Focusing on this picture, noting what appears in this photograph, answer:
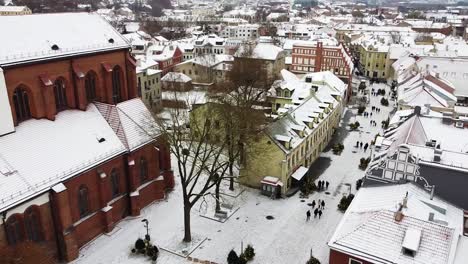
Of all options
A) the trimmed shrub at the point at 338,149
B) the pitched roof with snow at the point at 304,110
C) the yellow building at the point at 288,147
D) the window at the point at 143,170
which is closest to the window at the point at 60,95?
the window at the point at 143,170

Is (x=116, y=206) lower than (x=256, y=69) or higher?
lower

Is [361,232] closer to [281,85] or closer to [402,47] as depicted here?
[281,85]

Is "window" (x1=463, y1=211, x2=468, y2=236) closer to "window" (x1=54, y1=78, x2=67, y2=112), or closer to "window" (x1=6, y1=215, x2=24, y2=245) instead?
"window" (x1=6, y1=215, x2=24, y2=245)

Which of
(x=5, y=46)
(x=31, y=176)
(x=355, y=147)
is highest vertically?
(x=5, y=46)

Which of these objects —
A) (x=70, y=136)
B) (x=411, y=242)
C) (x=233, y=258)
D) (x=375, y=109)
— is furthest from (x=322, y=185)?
(x=375, y=109)

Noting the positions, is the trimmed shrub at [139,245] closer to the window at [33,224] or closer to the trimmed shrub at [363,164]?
the window at [33,224]

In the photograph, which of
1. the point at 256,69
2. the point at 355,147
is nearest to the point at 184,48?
the point at 256,69

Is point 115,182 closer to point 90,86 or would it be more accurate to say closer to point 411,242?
point 90,86

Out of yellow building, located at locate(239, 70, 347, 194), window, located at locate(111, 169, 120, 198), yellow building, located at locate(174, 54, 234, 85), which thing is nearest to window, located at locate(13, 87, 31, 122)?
window, located at locate(111, 169, 120, 198)
